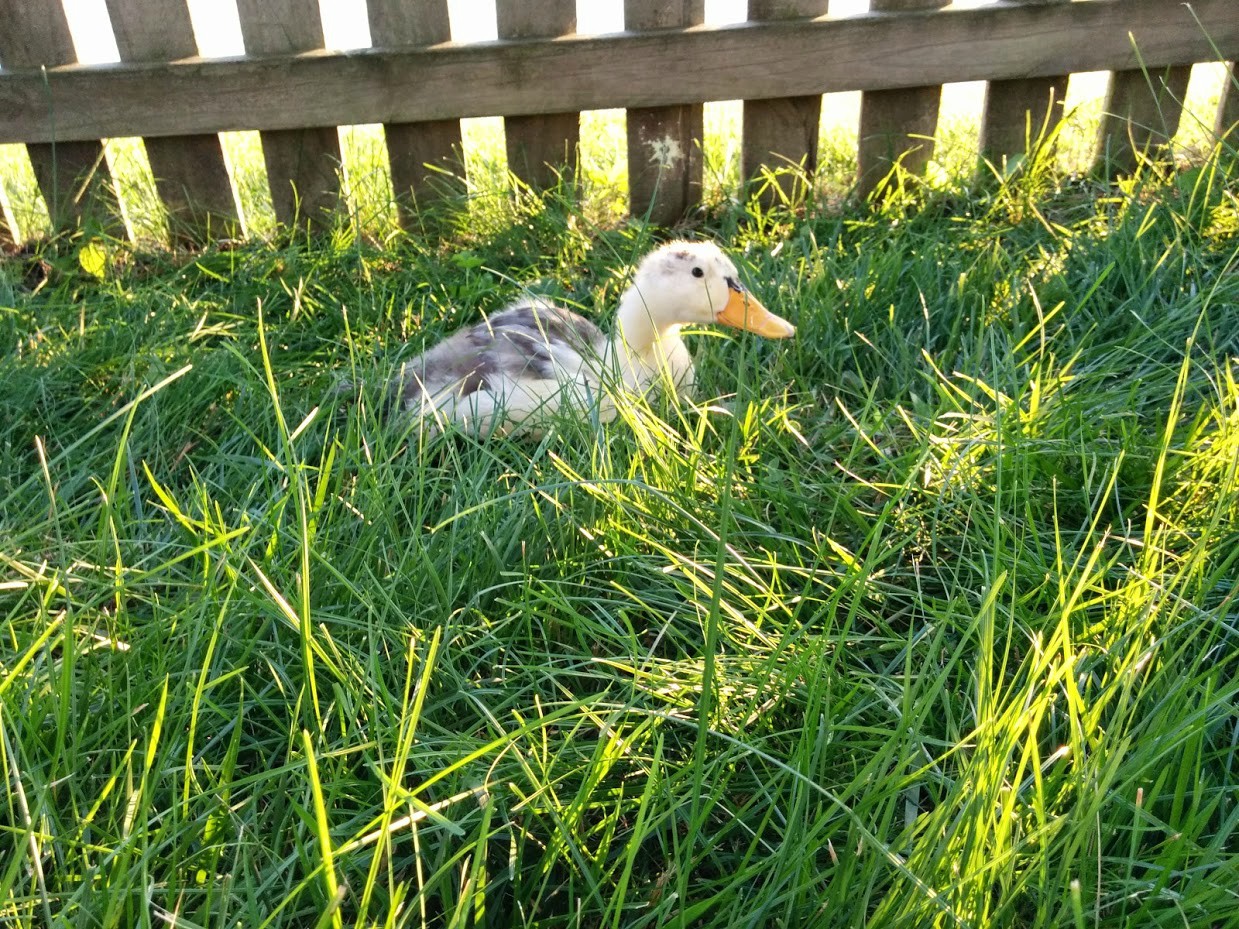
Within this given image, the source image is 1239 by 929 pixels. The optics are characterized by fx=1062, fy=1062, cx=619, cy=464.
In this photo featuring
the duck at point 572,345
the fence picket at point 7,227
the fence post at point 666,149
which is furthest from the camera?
the fence picket at point 7,227

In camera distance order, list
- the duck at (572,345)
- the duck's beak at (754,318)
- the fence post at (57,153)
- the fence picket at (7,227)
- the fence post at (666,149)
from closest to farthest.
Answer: the duck at (572,345)
the duck's beak at (754,318)
the fence post at (57,153)
the fence post at (666,149)
the fence picket at (7,227)

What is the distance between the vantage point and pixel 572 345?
2723 millimetres

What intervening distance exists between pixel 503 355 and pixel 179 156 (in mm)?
1773

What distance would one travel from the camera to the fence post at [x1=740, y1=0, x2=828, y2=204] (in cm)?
376

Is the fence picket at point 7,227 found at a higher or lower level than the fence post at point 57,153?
lower

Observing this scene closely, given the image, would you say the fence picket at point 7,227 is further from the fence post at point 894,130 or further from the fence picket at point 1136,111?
the fence picket at point 1136,111

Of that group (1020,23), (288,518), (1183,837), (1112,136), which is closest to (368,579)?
(288,518)

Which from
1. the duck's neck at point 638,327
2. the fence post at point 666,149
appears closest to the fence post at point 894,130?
the fence post at point 666,149

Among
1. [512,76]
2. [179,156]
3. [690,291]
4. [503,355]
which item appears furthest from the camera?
[179,156]

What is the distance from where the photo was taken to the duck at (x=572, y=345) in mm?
2523

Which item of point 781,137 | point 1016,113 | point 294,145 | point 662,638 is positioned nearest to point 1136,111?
point 1016,113

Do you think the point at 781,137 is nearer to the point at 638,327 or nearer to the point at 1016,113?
the point at 1016,113

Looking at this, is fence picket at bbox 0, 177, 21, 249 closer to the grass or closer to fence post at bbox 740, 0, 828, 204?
the grass

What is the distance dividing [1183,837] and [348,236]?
3076 millimetres
